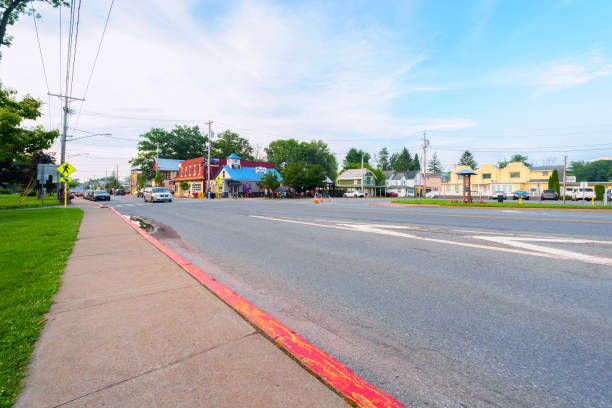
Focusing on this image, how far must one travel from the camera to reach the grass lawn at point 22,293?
2.12 metres

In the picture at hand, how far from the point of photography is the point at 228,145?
3081 inches

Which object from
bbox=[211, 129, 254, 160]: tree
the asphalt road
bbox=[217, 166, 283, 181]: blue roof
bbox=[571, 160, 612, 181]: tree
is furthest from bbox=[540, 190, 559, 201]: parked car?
bbox=[571, 160, 612, 181]: tree

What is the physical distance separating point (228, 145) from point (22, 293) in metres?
78.9

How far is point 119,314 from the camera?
10.1 ft

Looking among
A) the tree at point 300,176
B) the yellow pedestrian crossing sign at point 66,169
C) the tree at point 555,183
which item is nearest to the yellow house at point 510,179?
the tree at point 555,183

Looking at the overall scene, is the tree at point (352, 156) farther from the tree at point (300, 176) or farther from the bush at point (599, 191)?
the bush at point (599, 191)

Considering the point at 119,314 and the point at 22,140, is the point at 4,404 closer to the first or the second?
the point at 119,314

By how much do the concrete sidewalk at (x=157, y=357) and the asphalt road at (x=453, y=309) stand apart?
59 centimetres

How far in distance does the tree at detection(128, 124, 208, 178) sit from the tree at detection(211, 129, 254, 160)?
15.4 ft

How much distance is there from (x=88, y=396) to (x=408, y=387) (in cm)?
216

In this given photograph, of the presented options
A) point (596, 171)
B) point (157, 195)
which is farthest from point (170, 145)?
point (596, 171)

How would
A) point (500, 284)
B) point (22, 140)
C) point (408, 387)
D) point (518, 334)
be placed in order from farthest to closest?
point (22, 140) < point (500, 284) < point (518, 334) < point (408, 387)

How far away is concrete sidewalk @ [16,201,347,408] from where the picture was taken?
1.81 meters

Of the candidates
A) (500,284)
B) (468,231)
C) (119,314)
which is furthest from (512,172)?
(119,314)
